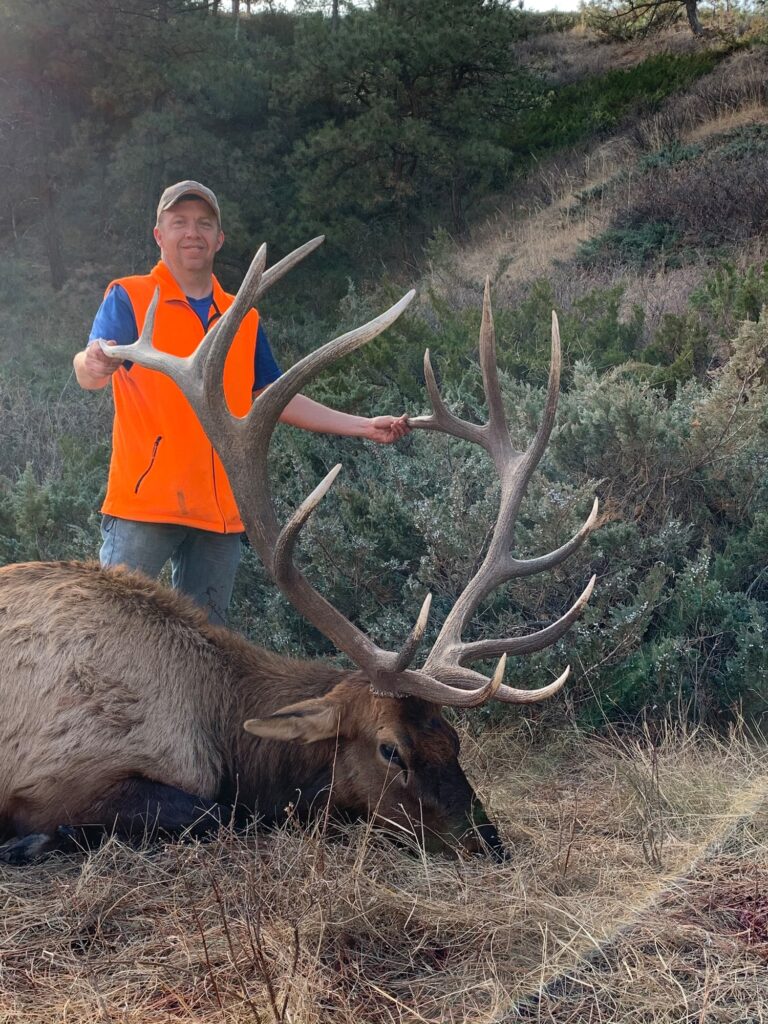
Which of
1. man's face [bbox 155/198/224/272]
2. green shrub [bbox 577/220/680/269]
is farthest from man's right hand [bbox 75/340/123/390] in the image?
green shrub [bbox 577/220/680/269]

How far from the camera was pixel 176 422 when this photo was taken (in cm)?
418

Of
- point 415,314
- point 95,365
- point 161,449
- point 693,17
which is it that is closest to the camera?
point 95,365

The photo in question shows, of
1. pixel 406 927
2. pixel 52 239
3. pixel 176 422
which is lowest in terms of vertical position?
pixel 406 927

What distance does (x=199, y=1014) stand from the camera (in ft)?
8.20

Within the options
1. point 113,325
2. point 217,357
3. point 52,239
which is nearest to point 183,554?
point 113,325

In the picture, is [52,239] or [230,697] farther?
[52,239]

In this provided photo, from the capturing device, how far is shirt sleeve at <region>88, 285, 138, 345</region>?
4.18m

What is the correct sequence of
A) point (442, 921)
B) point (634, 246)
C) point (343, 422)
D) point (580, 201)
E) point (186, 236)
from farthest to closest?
point (580, 201), point (634, 246), point (343, 422), point (186, 236), point (442, 921)

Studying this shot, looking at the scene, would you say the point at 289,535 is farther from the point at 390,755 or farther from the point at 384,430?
the point at 384,430

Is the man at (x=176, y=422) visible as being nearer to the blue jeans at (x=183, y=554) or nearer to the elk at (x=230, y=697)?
the blue jeans at (x=183, y=554)

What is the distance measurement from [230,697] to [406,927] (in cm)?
117

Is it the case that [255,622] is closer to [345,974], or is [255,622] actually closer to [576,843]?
[576,843]

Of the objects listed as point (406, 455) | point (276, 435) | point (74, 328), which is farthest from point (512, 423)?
point (74, 328)

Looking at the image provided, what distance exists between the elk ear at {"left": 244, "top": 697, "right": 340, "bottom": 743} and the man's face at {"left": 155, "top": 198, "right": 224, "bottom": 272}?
1.96 m
